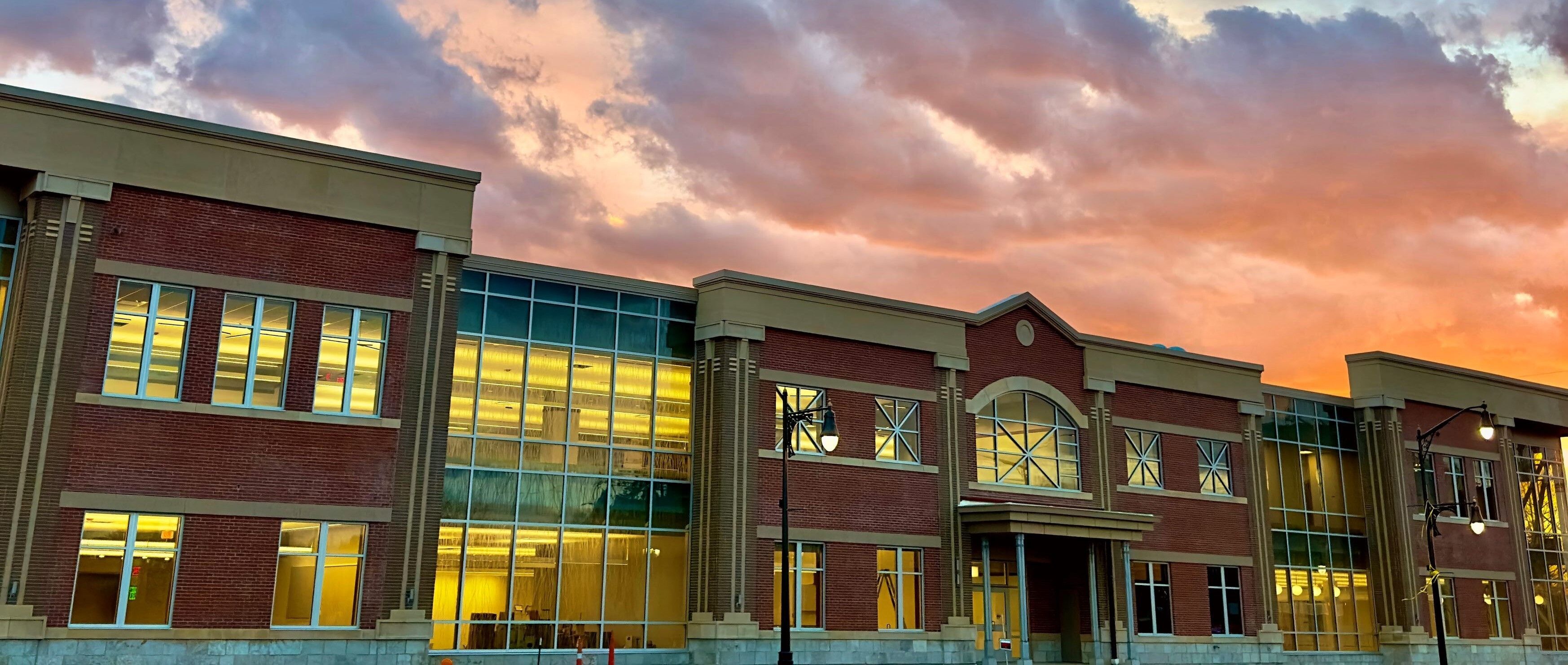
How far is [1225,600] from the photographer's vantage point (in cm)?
4172

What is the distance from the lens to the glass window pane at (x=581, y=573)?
3162 centimetres

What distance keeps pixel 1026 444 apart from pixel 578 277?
14877 millimetres

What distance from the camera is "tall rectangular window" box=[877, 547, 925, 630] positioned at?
114 ft

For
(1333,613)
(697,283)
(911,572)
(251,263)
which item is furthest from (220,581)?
(1333,613)

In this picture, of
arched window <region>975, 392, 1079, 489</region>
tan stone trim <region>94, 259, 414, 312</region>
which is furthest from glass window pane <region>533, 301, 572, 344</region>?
arched window <region>975, 392, 1079, 489</region>

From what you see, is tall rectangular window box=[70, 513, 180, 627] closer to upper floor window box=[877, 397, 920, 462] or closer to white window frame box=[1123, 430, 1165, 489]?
upper floor window box=[877, 397, 920, 462]

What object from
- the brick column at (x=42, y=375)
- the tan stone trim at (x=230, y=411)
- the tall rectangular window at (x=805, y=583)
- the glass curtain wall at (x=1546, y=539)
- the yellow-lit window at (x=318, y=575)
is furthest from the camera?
the glass curtain wall at (x=1546, y=539)

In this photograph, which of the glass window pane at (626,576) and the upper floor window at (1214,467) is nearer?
the glass window pane at (626,576)

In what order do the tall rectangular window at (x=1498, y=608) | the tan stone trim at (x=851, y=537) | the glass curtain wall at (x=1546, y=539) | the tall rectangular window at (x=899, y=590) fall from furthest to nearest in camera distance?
the glass curtain wall at (x=1546, y=539) → the tall rectangular window at (x=1498, y=608) → the tall rectangular window at (x=899, y=590) → the tan stone trim at (x=851, y=537)

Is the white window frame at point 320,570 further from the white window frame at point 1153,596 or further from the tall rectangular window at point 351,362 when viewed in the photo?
the white window frame at point 1153,596

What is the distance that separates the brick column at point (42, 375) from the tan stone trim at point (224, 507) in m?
0.46

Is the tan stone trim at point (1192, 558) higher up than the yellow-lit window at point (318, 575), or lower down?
higher up

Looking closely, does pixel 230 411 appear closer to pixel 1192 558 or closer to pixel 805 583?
pixel 805 583

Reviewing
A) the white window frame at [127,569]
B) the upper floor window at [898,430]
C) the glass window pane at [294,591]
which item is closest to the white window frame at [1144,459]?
the upper floor window at [898,430]
